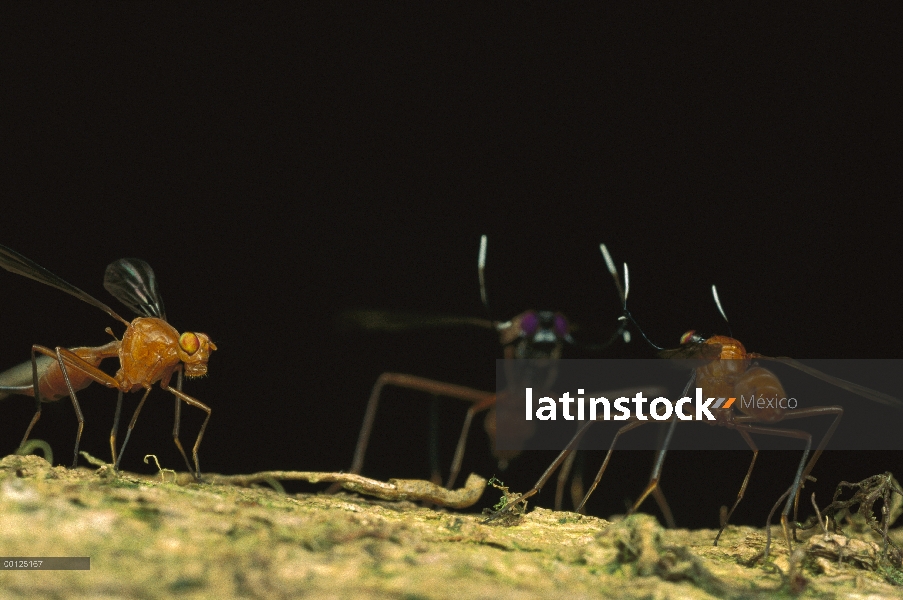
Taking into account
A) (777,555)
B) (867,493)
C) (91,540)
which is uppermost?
(91,540)

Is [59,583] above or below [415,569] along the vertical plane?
above

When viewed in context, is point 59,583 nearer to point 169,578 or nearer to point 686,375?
point 169,578

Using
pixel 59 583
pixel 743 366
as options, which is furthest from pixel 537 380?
pixel 59 583

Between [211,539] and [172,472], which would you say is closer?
[211,539]

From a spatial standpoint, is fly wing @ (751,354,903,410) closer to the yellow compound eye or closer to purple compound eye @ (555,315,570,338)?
purple compound eye @ (555,315,570,338)

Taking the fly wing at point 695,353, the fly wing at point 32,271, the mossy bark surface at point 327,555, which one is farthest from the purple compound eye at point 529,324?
the fly wing at point 32,271

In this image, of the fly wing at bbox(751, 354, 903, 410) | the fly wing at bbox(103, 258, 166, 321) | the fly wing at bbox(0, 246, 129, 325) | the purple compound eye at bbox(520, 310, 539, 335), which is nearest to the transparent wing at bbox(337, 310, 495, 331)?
the purple compound eye at bbox(520, 310, 539, 335)
